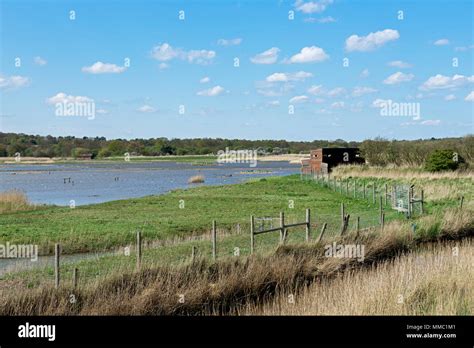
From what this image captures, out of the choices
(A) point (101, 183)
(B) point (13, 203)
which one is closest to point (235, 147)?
(A) point (101, 183)

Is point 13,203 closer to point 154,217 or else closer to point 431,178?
point 154,217

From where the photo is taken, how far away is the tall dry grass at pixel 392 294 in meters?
11.0

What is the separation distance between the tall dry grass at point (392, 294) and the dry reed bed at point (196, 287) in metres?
0.56

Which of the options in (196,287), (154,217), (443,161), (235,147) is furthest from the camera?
(235,147)

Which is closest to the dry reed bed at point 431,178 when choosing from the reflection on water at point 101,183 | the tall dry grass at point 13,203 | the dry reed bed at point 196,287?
the dry reed bed at point 196,287

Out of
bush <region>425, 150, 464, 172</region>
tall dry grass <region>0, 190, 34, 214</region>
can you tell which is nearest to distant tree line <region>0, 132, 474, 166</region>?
bush <region>425, 150, 464, 172</region>

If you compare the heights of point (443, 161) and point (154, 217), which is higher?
point (443, 161)

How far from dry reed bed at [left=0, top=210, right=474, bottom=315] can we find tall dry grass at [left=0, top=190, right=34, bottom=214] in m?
29.6

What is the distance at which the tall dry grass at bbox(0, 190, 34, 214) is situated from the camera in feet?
133

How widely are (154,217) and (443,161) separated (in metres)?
30.3

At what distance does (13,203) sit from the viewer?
41531 millimetres

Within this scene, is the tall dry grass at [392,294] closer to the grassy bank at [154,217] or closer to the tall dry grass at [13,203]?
the grassy bank at [154,217]
